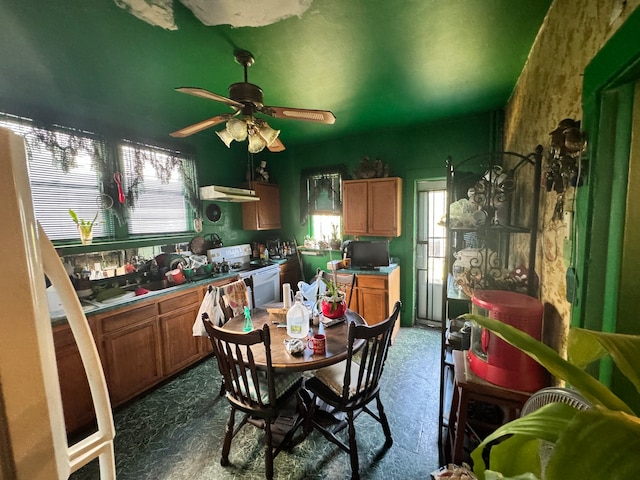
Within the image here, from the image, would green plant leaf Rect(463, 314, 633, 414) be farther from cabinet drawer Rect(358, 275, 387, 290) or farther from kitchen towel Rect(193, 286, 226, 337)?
cabinet drawer Rect(358, 275, 387, 290)

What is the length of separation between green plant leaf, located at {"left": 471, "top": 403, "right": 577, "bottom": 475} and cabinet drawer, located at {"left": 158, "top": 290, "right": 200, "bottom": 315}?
9.05 ft

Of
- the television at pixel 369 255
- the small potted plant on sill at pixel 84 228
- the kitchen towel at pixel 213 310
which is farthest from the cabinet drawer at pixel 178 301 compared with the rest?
the television at pixel 369 255

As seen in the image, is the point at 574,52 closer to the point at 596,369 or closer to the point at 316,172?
the point at 596,369

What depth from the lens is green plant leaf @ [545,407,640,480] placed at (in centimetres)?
33

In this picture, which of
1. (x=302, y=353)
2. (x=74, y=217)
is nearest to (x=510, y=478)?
(x=302, y=353)

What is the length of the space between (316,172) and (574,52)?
3329mm

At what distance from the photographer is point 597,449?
1.12 ft

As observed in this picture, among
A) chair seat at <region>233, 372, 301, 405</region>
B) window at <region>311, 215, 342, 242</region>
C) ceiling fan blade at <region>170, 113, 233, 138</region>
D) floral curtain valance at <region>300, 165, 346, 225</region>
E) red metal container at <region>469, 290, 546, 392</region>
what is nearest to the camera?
red metal container at <region>469, 290, 546, 392</region>

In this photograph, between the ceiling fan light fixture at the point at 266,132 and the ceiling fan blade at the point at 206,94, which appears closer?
the ceiling fan blade at the point at 206,94

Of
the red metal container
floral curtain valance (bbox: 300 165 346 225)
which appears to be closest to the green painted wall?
floral curtain valance (bbox: 300 165 346 225)

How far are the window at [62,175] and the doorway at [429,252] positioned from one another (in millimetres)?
3695

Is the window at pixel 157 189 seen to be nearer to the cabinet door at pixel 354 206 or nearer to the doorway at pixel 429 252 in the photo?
the cabinet door at pixel 354 206

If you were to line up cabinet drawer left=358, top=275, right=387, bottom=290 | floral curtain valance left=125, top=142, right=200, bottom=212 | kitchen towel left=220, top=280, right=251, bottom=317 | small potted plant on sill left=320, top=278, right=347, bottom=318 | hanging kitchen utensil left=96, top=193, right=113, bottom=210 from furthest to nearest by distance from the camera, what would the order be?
cabinet drawer left=358, top=275, right=387, bottom=290 < floral curtain valance left=125, top=142, right=200, bottom=212 < hanging kitchen utensil left=96, top=193, right=113, bottom=210 < kitchen towel left=220, top=280, right=251, bottom=317 < small potted plant on sill left=320, top=278, right=347, bottom=318

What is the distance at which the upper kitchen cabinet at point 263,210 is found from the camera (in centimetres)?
417
